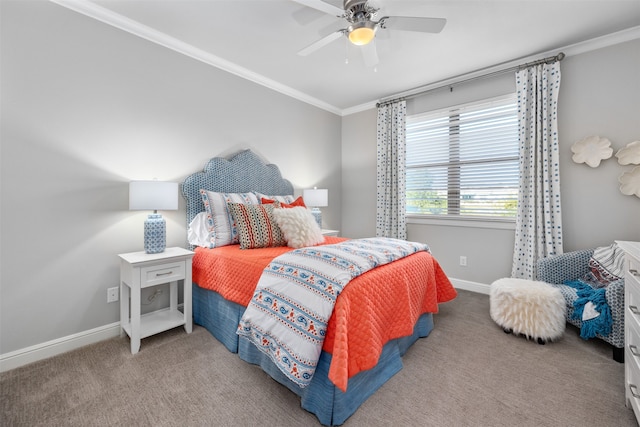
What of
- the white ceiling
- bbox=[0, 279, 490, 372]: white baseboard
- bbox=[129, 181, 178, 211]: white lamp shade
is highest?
the white ceiling

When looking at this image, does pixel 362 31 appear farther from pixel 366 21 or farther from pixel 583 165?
pixel 583 165

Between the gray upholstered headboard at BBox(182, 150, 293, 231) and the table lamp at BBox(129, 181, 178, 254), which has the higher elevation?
the gray upholstered headboard at BBox(182, 150, 293, 231)

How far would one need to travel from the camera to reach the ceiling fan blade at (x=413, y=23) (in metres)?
1.83

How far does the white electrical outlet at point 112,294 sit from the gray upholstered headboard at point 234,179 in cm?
81

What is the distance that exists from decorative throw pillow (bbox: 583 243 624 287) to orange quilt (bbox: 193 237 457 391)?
3.67 feet

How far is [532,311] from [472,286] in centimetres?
127

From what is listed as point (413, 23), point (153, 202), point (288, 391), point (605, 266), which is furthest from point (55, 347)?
point (605, 266)

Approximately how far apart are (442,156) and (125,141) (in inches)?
139

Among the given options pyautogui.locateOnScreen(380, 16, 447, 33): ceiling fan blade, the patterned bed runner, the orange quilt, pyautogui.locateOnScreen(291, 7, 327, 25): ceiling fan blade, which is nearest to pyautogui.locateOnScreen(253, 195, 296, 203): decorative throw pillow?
the orange quilt

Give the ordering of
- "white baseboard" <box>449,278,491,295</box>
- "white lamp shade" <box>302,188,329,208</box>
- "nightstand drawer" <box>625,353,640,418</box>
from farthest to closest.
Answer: "white lamp shade" <box>302,188,329,208</box>, "white baseboard" <box>449,278,491,295</box>, "nightstand drawer" <box>625,353,640,418</box>

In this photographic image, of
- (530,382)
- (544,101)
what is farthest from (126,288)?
(544,101)

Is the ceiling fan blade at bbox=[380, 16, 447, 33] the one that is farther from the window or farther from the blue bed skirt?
the blue bed skirt

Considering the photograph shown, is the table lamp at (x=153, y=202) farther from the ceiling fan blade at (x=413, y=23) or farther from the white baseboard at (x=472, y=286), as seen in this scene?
the white baseboard at (x=472, y=286)

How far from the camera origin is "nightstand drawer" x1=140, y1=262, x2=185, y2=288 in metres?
1.99
